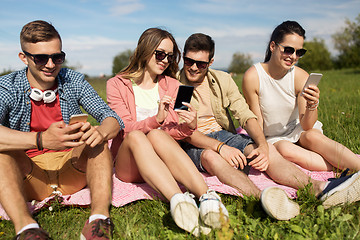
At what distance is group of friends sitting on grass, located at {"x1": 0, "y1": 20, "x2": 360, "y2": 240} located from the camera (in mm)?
2406

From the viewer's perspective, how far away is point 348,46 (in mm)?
49625

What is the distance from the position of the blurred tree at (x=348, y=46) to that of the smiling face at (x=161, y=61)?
39836 millimetres

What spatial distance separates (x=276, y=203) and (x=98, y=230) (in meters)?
1.33

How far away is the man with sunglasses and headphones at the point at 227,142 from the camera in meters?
2.78

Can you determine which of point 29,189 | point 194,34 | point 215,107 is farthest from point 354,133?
point 29,189

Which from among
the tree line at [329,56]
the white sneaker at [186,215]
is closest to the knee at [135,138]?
the white sneaker at [186,215]

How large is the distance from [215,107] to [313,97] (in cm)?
110

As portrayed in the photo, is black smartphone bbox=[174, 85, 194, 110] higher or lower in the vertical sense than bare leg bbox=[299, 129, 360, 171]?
higher

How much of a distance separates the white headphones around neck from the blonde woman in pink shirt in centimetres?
62

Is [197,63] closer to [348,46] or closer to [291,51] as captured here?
[291,51]

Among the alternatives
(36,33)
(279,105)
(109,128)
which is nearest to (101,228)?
(109,128)

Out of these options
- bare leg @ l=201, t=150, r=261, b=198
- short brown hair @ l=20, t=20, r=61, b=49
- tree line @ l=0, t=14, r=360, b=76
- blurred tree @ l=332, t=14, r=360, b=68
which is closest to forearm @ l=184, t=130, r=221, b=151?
bare leg @ l=201, t=150, r=261, b=198

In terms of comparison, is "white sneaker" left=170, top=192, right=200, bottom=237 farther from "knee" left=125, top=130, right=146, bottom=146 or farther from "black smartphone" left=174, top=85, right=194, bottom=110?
"black smartphone" left=174, top=85, right=194, bottom=110

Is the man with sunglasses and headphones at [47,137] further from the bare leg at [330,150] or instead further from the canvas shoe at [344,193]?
the bare leg at [330,150]
